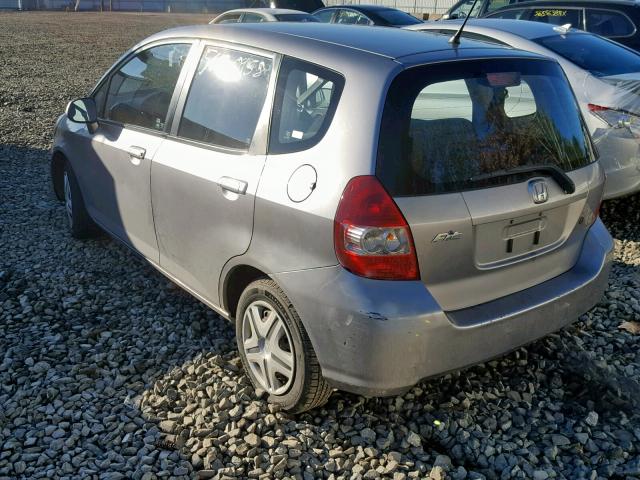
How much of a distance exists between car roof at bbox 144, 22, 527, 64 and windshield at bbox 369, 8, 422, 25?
11.4m

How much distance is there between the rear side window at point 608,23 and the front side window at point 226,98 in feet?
20.3

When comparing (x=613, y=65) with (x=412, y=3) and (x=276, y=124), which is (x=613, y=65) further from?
(x=412, y=3)

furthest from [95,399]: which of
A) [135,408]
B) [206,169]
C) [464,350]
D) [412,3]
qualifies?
[412,3]

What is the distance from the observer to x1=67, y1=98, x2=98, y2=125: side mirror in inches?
177

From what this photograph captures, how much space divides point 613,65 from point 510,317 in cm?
396

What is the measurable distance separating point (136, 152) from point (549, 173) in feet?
7.63

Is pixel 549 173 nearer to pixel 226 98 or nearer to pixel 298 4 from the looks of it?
pixel 226 98

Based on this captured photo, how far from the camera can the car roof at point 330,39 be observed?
298 centimetres

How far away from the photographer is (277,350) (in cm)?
313

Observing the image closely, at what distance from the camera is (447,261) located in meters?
2.72

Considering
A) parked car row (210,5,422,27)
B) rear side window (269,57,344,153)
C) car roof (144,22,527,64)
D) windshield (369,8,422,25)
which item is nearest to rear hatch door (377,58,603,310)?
car roof (144,22,527,64)

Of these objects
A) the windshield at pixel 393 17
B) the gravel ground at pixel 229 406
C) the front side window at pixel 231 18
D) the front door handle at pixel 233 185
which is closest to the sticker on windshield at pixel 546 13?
the gravel ground at pixel 229 406

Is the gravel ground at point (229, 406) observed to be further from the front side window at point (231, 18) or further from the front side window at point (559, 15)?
the front side window at point (231, 18)

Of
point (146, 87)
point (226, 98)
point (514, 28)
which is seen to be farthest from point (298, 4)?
point (226, 98)
